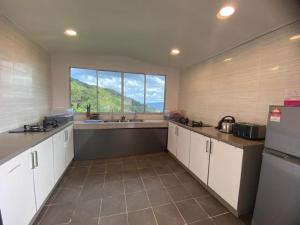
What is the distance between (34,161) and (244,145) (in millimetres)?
2078

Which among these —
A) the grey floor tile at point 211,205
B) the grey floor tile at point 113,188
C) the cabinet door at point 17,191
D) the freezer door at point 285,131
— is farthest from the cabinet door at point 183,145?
the cabinet door at point 17,191

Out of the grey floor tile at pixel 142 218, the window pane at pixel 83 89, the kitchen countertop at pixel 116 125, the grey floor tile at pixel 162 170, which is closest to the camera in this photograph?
the grey floor tile at pixel 142 218

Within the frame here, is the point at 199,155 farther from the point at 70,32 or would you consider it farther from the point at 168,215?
the point at 70,32

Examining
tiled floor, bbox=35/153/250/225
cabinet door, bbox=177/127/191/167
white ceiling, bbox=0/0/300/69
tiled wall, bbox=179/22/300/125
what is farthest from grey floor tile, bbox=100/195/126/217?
white ceiling, bbox=0/0/300/69

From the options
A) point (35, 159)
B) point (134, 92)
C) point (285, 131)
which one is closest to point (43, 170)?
point (35, 159)

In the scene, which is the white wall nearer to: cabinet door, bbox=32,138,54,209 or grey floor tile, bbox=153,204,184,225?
cabinet door, bbox=32,138,54,209

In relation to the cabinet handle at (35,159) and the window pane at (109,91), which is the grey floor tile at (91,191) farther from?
the window pane at (109,91)

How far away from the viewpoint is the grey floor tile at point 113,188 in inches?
79.9

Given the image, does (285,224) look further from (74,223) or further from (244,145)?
(74,223)

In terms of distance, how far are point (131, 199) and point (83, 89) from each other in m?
2.54

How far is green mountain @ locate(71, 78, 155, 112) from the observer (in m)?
3.35

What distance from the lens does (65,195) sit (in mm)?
1956

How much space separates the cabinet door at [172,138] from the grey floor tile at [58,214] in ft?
6.64

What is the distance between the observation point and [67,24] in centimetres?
190
